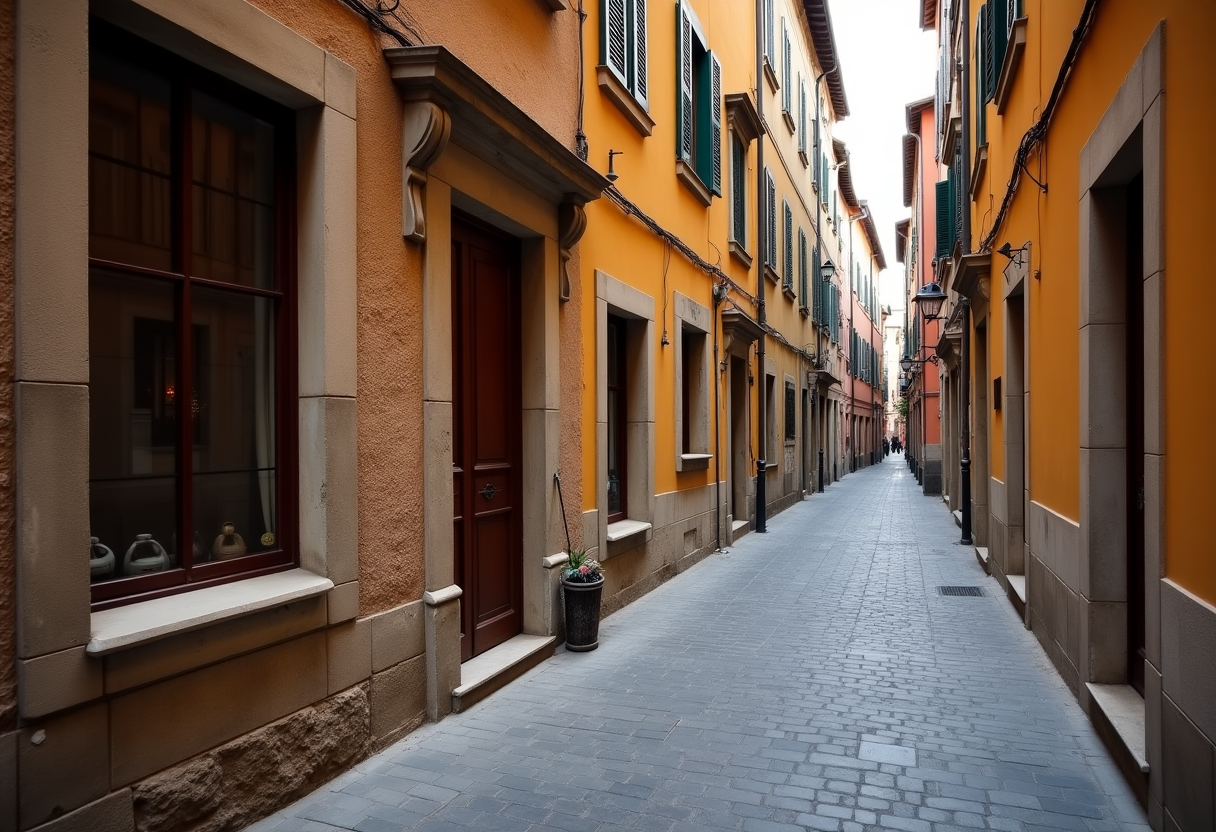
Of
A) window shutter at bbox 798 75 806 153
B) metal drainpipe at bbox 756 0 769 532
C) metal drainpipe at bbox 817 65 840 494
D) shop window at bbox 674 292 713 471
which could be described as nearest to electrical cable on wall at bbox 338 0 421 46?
shop window at bbox 674 292 713 471

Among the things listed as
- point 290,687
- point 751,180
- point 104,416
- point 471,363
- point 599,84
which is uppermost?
point 751,180

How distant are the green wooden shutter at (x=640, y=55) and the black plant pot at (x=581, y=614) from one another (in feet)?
15.9

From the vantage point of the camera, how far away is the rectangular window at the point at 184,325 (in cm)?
323

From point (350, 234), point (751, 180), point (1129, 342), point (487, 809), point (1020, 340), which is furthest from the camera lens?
point (751, 180)

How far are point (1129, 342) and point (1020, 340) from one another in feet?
12.4

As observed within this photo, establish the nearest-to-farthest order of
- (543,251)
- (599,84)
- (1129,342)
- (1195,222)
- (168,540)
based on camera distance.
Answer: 1. (1195,222)
2. (168,540)
3. (1129,342)
4. (543,251)
5. (599,84)

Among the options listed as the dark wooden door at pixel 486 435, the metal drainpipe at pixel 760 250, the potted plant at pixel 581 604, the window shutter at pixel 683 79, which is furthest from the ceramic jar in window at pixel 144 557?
the metal drainpipe at pixel 760 250

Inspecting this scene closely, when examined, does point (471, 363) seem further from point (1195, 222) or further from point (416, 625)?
point (1195, 222)

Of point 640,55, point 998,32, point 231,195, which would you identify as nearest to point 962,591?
point 998,32

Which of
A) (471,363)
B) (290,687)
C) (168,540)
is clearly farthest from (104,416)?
(471,363)

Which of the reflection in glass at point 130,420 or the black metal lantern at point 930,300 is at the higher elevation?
the black metal lantern at point 930,300

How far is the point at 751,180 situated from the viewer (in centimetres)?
1423

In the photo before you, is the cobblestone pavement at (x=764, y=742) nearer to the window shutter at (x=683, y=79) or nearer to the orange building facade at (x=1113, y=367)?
the orange building facade at (x=1113, y=367)

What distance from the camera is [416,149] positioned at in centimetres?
459
